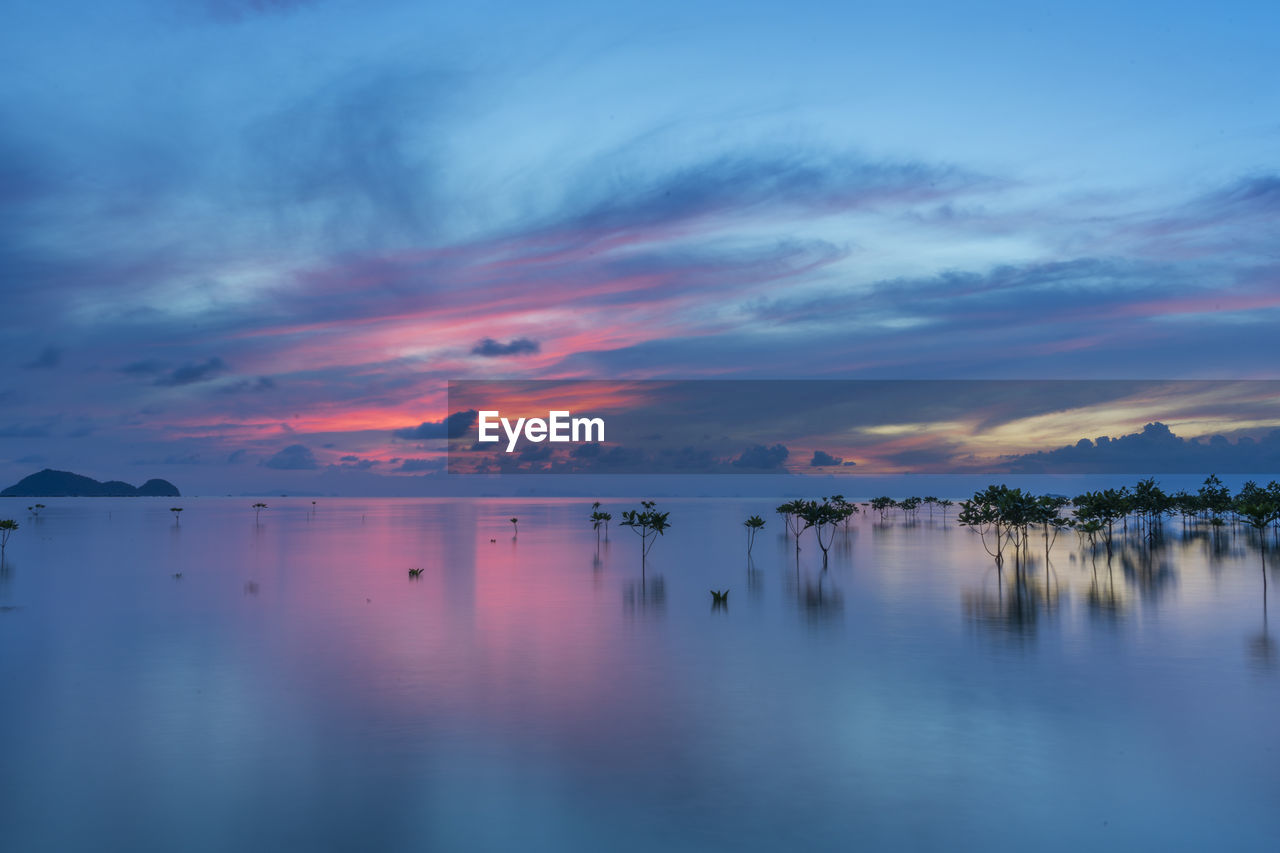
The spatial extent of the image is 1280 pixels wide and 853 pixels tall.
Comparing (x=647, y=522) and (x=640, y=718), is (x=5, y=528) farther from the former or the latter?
(x=640, y=718)

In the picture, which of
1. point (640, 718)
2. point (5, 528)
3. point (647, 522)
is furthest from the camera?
point (5, 528)

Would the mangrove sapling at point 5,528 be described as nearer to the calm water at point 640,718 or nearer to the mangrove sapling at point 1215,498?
the calm water at point 640,718

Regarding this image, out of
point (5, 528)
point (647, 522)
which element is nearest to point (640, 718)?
point (647, 522)

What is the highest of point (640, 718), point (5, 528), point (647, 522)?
point (5, 528)

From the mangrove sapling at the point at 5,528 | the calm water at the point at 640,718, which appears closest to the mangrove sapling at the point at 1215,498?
the calm water at the point at 640,718

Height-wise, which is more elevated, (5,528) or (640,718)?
(5,528)

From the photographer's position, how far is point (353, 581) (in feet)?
294

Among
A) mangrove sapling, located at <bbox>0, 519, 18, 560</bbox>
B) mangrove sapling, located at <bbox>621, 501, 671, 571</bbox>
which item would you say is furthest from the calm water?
mangrove sapling, located at <bbox>0, 519, 18, 560</bbox>

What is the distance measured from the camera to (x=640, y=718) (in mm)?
37281

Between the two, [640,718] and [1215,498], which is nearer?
[640,718]

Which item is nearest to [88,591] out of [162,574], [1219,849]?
[162,574]

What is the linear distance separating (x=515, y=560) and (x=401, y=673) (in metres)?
67.0

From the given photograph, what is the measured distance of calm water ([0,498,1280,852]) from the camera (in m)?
25.8

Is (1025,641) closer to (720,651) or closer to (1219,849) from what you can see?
(720,651)
